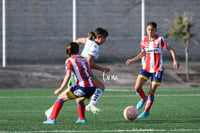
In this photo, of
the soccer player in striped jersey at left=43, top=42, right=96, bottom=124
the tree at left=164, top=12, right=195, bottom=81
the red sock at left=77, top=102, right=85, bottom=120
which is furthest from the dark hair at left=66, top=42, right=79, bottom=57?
the tree at left=164, top=12, right=195, bottom=81

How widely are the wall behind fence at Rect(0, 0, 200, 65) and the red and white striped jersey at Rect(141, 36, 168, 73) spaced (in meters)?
23.8

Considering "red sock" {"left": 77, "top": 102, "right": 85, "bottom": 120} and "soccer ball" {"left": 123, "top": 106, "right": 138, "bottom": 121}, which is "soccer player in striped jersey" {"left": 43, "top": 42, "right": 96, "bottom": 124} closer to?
"red sock" {"left": 77, "top": 102, "right": 85, "bottom": 120}

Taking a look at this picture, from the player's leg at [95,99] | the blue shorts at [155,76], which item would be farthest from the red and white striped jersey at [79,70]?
the blue shorts at [155,76]

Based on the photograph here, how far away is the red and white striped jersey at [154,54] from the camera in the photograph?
41.5 ft

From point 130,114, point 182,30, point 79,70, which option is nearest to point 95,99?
point 130,114

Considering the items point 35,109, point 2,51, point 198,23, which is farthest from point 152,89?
point 198,23

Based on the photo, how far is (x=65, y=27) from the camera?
36688mm

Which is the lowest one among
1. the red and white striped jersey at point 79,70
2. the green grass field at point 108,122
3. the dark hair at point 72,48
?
the green grass field at point 108,122

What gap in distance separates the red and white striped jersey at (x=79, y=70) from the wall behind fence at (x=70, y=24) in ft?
84.5

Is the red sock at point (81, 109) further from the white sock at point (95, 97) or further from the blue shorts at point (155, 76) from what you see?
the blue shorts at point (155, 76)

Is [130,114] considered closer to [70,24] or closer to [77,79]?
[77,79]

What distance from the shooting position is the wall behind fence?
36.1 metres

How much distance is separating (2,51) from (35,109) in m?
21.2

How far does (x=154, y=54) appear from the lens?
12.8 meters
